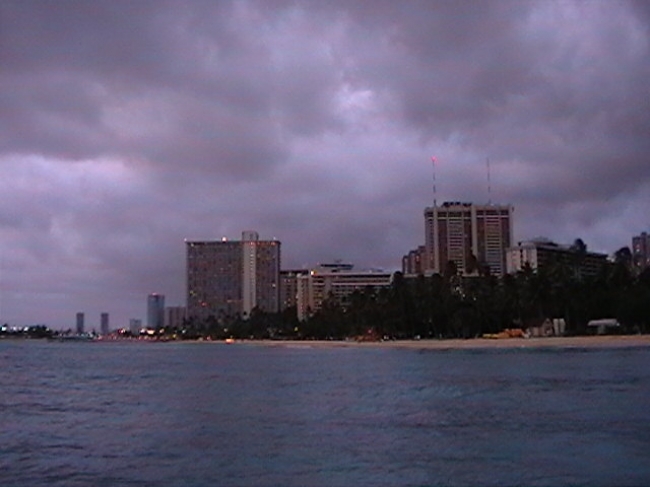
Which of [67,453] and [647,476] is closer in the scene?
[647,476]

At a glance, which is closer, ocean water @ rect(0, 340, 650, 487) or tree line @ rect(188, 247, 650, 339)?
ocean water @ rect(0, 340, 650, 487)

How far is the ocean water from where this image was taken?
22.6 metres

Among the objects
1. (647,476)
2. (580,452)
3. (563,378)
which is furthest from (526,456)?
(563,378)

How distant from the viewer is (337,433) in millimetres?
30656

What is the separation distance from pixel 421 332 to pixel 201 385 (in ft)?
397

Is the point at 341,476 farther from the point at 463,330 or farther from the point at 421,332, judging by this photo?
the point at 421,332

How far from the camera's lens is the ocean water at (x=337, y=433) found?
2262 cm

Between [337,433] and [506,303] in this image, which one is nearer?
[337,433]

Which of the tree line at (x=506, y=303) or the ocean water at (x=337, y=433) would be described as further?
the tree line at (x=506, y=303)

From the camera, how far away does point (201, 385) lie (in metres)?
58.4

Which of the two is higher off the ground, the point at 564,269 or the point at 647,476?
the point at 564,269

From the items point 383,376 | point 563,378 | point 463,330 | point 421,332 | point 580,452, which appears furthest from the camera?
point 421,332

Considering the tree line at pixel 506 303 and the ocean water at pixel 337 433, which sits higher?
the tree line at pixel 506 303

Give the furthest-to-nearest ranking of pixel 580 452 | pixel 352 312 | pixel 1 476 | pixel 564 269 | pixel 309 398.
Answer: pixel 352 312
pixel 564 269
pixel 309 398
pixel 580 452
pixel 1 476
